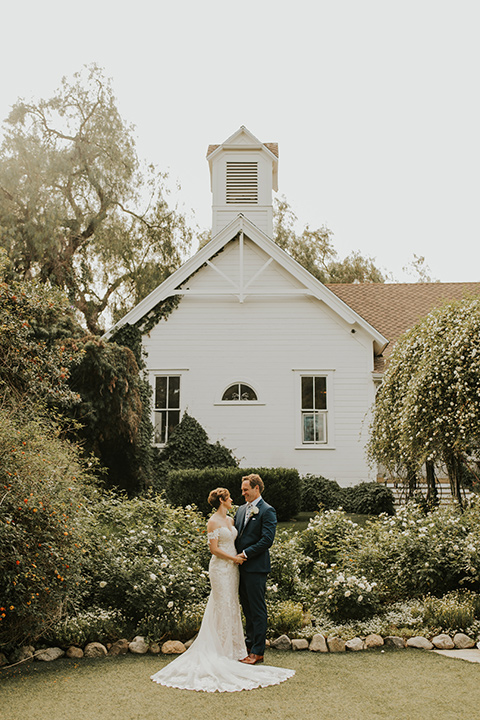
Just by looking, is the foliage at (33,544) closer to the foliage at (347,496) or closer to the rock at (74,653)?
the rock at (74,653)

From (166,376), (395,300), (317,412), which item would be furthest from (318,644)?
(395,300)

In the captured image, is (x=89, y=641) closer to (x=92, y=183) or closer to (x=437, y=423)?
(x=437, y=423)

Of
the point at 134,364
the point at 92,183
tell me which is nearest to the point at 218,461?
the point at 134,364

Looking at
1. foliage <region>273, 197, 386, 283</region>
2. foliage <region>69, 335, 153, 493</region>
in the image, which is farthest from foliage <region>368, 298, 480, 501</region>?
foliage <region>273, 197, 386, 283</region>

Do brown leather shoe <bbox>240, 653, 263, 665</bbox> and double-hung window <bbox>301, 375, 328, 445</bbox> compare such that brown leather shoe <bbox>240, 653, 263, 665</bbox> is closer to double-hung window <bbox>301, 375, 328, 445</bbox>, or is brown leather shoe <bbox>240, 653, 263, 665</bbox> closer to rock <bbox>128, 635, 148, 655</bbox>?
rock <bbox>128, 635, 148, 655</bbox>

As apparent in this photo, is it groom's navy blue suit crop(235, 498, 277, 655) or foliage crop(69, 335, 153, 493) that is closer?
groom's navy blue suit crop(235, 498, 277, 655)

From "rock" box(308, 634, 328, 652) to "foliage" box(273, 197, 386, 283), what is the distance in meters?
28.6

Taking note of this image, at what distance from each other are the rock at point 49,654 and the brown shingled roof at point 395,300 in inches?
589

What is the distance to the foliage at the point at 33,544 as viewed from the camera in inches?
233

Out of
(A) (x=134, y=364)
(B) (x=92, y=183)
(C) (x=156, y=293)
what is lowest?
(A) (x=134, y=364)

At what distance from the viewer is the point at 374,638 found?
677 centimetres

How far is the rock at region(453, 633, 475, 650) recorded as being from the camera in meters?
6.72

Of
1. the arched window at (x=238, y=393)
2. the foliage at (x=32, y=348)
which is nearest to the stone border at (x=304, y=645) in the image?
the foliage at (x=32, y=348)

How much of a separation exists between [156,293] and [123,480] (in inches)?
201
